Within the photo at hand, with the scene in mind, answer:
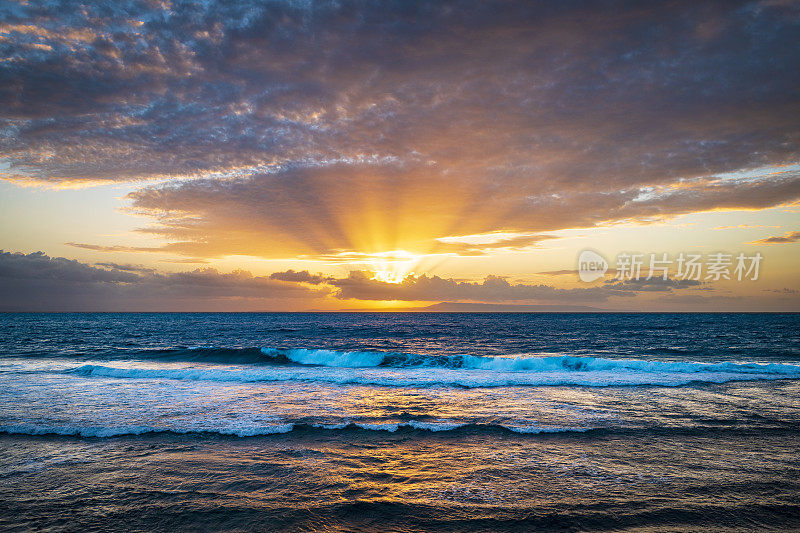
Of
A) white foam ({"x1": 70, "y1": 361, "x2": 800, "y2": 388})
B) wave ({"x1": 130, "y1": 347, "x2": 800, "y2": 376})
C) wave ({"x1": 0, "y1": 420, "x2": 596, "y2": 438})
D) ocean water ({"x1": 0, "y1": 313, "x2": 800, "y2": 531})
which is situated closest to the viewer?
ocean water ({"x1": 0, "y1": 313, "x2": 800, "y2": 531})

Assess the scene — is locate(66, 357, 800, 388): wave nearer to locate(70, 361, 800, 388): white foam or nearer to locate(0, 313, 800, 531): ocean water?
locate(70, 361, 800, 388): white foam

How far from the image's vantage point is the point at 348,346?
46.2m

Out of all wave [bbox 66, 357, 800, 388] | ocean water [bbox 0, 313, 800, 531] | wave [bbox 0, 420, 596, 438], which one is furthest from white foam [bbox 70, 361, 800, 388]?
wave [bbox 0, 420, 596, 438]

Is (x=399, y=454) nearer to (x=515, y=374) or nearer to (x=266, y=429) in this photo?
(x=266, y=429)

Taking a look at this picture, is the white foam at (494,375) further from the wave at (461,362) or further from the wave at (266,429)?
the wave at (266,429)

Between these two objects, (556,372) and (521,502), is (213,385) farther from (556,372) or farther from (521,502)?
(556,372)

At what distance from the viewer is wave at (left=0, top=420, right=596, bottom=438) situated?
12.8 m

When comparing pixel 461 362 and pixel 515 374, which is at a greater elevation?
pixel 515 374

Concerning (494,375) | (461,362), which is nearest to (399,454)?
(494,375)

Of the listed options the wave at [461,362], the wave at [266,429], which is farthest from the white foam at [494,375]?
the wave at [266,429]

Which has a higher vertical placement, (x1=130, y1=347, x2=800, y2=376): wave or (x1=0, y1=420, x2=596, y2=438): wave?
(x1=0, y1=420, x2=596, y2=438): wave

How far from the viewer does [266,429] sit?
13.3 m

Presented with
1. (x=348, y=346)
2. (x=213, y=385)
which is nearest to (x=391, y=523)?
(x=213, y=385)

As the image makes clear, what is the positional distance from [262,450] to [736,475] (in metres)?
12.2
